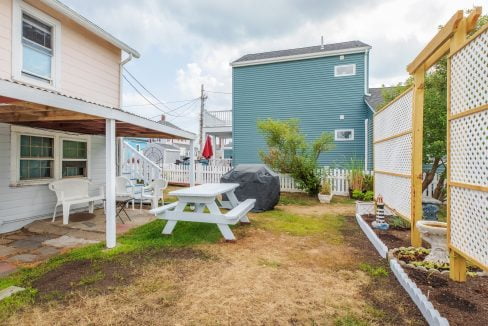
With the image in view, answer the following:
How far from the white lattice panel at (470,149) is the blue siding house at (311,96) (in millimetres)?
10372

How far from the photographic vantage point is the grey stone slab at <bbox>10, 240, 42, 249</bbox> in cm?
441

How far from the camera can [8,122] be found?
5.11 m

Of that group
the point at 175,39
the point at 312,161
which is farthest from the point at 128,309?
the point at 175,39

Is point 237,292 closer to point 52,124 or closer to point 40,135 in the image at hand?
point 52,124

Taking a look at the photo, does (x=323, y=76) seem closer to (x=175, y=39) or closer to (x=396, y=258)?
(x=175, y=39)

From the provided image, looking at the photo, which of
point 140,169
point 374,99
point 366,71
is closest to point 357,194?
point 374,99

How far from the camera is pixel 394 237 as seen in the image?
450 centimetres

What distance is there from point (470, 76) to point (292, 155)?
7638 mm

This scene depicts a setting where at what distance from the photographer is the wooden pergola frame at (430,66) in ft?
9.12

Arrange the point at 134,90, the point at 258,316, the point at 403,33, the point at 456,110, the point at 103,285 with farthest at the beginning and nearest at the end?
the point at 134,90
the point at 403,33
the point at 103,285
the point at 456,110
the point at 258,316

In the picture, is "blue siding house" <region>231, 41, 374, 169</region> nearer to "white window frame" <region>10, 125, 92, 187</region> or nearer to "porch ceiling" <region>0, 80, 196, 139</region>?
"porch ceiling" <region>0, 80, 196, 139</region>

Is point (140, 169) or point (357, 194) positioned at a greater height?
point (140, 169)

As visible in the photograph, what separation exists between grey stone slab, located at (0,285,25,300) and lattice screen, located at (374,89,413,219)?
207 inches

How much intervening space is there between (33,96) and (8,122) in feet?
9.65
